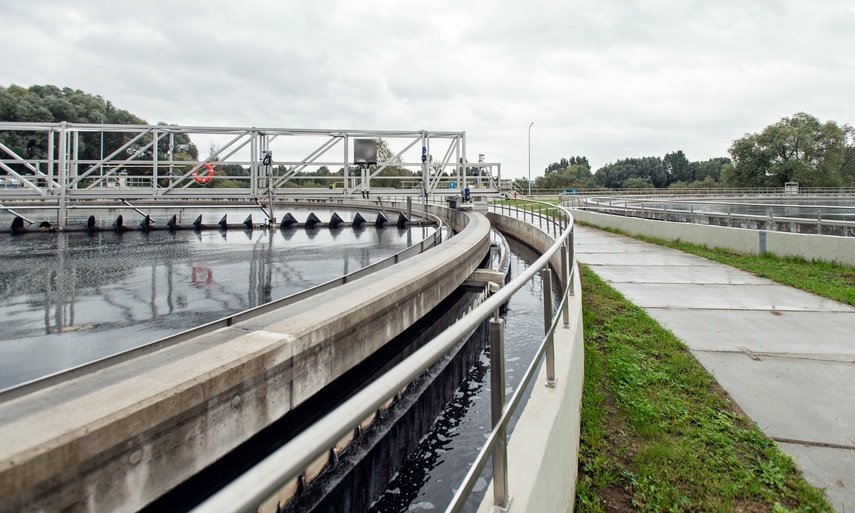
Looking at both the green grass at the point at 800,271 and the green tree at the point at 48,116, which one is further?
the green tree at the point at 48,116

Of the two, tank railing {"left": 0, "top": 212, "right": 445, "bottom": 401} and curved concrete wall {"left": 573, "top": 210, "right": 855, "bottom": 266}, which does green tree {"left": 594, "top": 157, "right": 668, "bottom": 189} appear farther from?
tank railing {"left": 0, "top": 212, "right": 445, "bottom": 401}

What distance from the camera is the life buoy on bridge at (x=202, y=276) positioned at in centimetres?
835

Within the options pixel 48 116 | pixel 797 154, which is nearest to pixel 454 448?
pixel 48 116

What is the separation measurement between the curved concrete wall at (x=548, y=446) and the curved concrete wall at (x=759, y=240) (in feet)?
31.9

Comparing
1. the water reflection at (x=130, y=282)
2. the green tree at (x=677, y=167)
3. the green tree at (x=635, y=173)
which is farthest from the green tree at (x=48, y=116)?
the green tree at (x=677, y=167)

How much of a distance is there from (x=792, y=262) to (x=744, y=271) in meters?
1.74

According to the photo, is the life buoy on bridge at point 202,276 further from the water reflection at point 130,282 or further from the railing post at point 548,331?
the railing post at point 548,331

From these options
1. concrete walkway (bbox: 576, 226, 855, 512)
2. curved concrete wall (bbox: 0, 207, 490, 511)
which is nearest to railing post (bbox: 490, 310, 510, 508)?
curved concrete wall (bbox: 0, 207, 490, 511)

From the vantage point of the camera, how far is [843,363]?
4949 millimetres

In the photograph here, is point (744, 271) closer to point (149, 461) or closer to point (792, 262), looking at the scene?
point (792, 262)

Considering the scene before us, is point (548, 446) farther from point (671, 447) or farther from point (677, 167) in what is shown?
point (677, 167)

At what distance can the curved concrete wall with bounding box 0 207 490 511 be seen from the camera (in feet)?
7.95

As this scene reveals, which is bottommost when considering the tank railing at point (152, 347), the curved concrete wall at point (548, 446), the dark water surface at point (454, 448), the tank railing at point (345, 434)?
the dark water surface at point (454, 448)

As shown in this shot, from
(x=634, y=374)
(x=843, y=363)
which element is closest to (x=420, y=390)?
(x=634, y=374)
